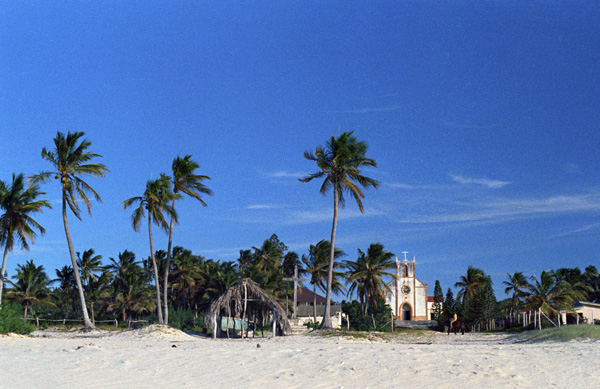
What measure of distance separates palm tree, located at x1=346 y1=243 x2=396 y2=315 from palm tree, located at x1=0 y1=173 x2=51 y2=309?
25.6m

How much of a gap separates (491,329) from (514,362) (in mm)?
40272

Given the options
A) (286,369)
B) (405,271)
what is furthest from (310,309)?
(286,369)

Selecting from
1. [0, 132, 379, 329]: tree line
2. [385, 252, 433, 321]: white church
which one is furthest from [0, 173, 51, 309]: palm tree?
[385, 252, 433, 321]: white church

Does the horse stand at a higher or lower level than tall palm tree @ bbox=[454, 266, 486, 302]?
lower

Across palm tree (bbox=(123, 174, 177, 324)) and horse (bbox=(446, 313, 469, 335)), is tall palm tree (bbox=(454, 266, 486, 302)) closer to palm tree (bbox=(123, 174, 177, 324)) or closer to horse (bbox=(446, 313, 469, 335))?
horse (bbox=(446, 313, 469, 335))

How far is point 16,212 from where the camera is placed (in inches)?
1219

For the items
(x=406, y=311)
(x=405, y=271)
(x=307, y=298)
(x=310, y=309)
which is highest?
(x=405, y=271)

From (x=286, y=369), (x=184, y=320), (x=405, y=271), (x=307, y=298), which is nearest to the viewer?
(x=286, y=369)

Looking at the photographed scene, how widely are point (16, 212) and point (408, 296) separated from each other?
51460 mm

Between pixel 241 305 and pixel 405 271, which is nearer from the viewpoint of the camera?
pixel 241 305

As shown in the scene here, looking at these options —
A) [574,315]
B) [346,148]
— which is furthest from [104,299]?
[574,315]

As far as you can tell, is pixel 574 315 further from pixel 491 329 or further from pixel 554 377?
pixel 554 377

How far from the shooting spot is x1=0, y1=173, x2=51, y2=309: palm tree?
101 ft

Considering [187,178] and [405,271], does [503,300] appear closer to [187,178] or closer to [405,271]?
[405,271]
